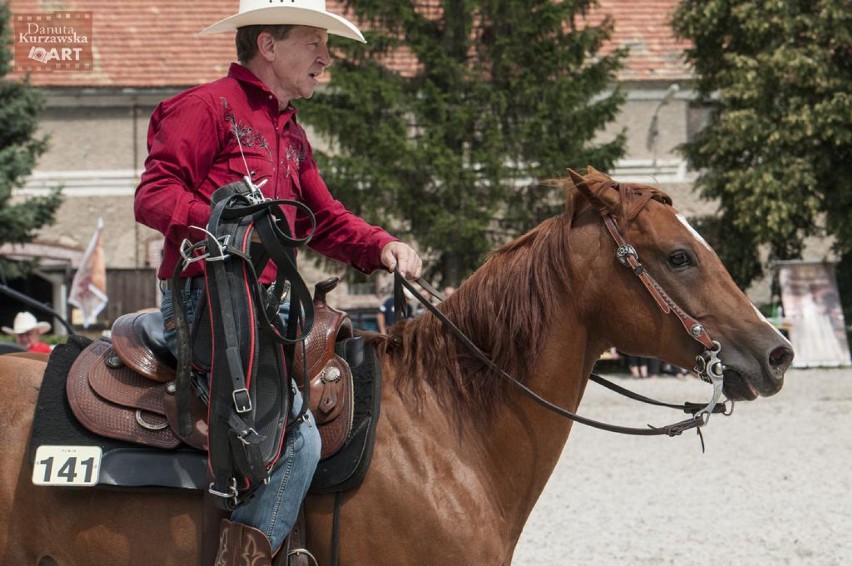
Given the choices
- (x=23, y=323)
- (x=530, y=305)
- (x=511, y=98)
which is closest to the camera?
(x=530, y=305)

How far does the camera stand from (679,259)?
3236 mm

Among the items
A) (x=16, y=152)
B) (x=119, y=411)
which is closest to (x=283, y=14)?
(x=119, y=411)

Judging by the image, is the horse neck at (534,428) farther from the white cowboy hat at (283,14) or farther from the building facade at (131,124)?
the building facade at (131,124)

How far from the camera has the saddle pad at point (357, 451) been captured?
10.3ft

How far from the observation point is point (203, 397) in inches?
124

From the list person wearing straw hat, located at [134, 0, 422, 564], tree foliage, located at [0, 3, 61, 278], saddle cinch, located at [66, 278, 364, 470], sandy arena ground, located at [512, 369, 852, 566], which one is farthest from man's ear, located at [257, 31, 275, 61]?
tree foliage, located at [0, 3, 61, 278]

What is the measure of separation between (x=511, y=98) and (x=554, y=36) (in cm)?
147

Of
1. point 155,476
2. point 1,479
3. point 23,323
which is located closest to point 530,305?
point 155,476

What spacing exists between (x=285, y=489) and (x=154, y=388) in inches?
20.8

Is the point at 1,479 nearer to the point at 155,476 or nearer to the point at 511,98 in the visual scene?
the point at 155,476

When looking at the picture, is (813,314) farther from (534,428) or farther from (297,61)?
(297,61)

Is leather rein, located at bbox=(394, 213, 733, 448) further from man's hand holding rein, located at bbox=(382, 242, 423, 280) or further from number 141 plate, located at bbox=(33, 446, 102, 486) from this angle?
number 141 plate, located at bbox=(33, 446, 102, 486)

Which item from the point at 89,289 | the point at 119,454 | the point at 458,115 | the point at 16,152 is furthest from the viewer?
the point at 16,152

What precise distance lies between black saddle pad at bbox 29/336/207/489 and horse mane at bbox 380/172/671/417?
72cm
